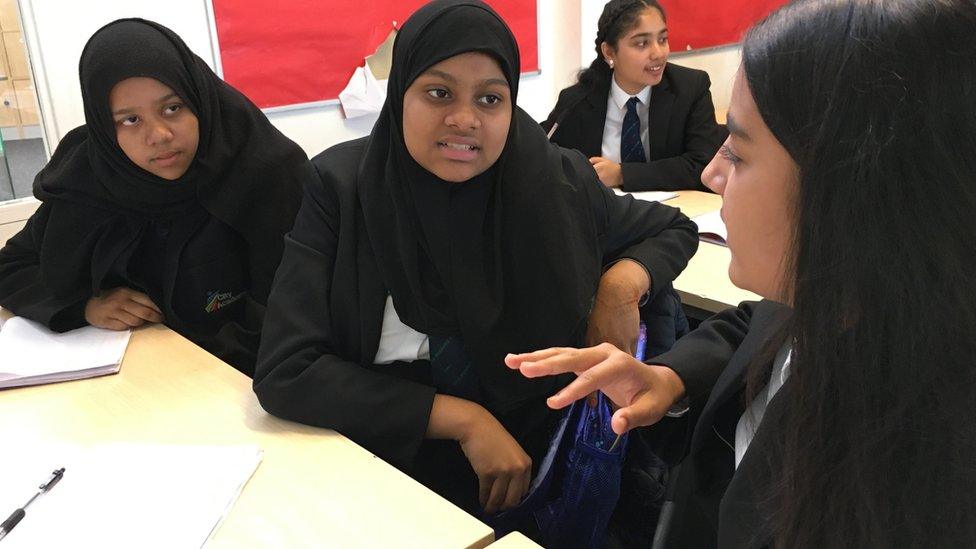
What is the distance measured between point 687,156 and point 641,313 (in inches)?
52.4

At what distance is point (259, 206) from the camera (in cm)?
170

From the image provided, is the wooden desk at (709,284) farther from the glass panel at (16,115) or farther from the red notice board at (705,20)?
the red notice board at (705,20)

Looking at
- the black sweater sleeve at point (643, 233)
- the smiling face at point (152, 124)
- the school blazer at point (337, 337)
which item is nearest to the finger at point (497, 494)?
the school blazer at point (337, 337)

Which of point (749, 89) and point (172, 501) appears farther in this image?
point (172, 501)

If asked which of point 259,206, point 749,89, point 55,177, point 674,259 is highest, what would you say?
point 749,89

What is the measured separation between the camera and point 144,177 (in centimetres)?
160

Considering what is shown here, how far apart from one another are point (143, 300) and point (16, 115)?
106 centimetres

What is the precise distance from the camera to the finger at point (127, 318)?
1.58 m

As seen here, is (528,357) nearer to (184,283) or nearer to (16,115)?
(184,283)

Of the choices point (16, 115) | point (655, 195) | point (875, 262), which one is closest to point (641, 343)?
point (875, 262)

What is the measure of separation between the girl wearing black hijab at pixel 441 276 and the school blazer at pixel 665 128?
4.50 feet

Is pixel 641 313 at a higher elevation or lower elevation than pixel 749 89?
lower

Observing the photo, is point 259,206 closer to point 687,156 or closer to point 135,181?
point 135,181

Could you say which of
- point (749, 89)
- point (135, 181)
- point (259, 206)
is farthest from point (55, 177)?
point (749, 89)
